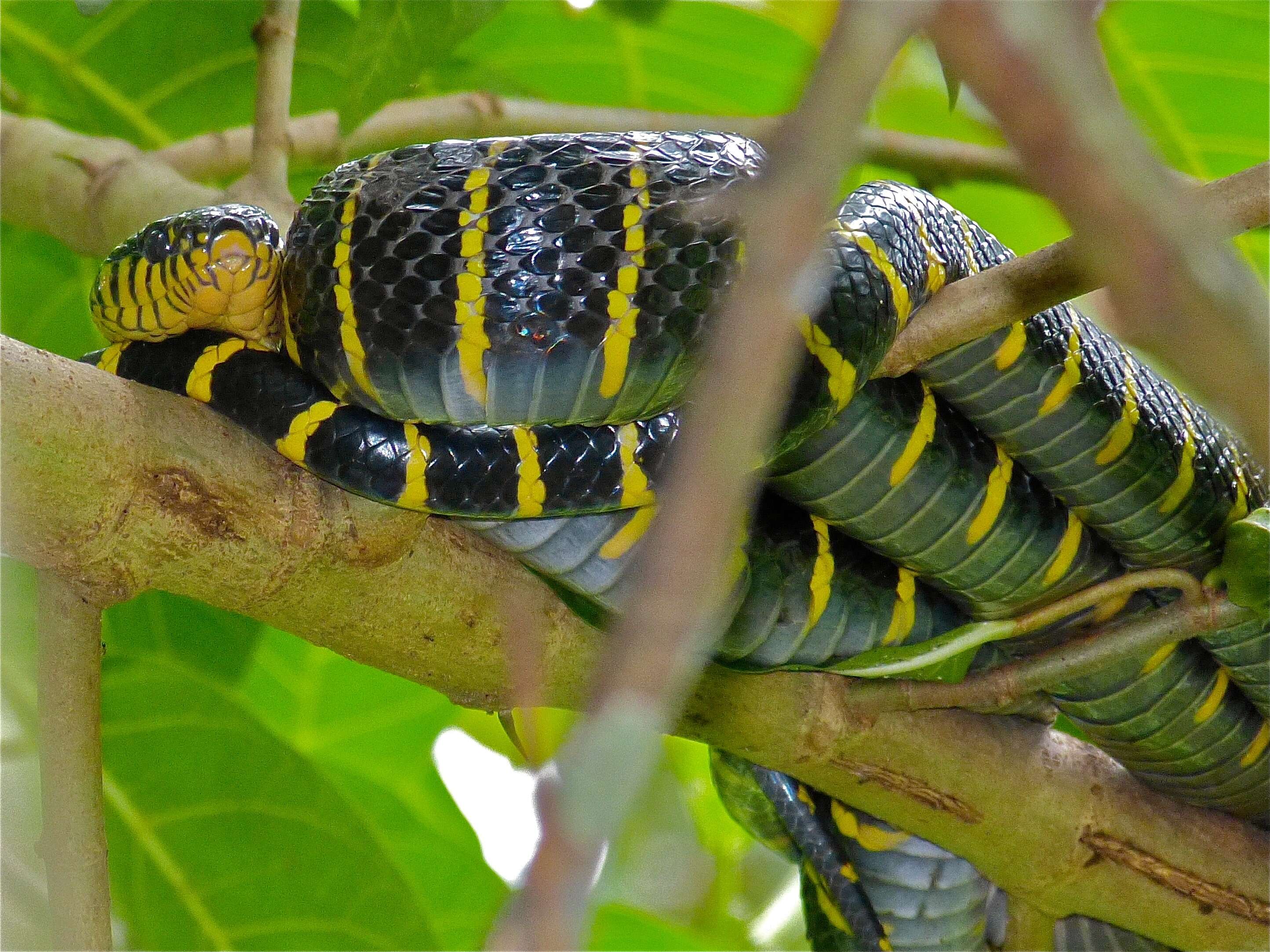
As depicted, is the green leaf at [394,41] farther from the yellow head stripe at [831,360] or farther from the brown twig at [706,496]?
the brown twig at [706,496]

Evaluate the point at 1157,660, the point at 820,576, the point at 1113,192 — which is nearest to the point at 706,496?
the point at 1113,192

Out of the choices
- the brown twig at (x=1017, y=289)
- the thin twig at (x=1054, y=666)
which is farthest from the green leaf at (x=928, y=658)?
the brown twig at (x=1017, y=289)

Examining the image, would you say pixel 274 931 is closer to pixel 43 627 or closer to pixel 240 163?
pixel 43 627

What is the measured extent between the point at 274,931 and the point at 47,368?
1.00 m

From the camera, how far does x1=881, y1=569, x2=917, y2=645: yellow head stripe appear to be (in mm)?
1670

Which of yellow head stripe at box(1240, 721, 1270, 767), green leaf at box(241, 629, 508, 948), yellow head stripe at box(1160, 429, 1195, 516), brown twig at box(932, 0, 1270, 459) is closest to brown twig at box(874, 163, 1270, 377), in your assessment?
yellow head stripe at box(1160, 429, 1195, 516)

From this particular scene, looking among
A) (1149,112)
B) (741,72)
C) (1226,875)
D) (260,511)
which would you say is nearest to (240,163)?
(741,72)

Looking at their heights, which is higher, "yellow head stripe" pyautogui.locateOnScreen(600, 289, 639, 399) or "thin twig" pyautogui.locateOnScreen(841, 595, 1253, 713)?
"yellow head stripe" pyautogui.locateOnScreen(600, 289, 639, 399)

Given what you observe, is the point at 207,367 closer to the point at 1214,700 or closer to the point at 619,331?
the point at 619,331

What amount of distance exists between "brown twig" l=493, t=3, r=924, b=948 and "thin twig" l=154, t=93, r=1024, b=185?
1670 mm

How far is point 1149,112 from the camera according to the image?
90.7 inches

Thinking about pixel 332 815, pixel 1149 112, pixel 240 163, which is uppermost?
pixel 1149 112

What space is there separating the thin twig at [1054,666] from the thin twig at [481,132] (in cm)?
83

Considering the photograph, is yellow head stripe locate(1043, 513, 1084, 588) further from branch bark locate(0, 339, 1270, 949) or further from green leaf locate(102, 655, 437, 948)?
green leaf locate(102, 655, 437, 948)
